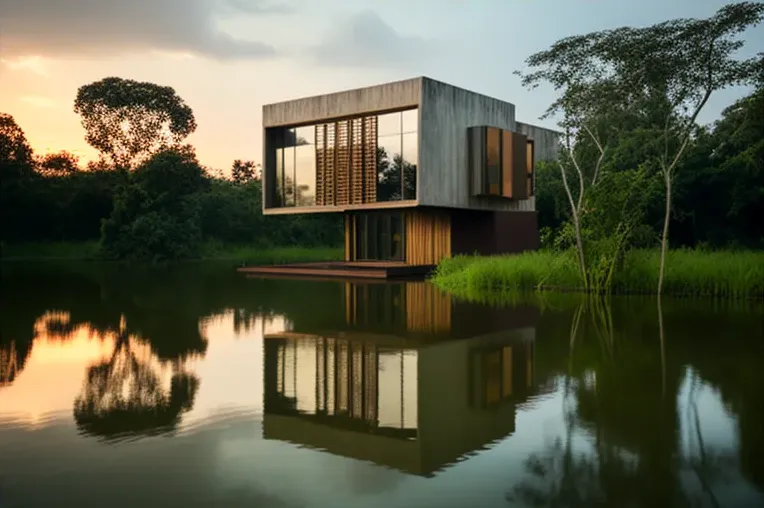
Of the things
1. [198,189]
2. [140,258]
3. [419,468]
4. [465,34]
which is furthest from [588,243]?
[198,189]

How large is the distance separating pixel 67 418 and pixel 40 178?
1891 inches

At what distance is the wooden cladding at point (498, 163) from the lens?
24.4 m

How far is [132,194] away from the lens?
139 feet

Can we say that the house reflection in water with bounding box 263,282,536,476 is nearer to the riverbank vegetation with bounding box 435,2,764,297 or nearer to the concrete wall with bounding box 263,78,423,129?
the riverbank vegetation with bounding box 435,2,764,297

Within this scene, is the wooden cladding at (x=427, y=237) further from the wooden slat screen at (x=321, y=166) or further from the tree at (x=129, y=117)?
the tree at (x=129, y=117)

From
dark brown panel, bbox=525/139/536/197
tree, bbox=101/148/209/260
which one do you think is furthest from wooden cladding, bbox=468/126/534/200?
tree, bbox=101/148/209/260

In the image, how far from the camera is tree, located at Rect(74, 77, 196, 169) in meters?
42.9

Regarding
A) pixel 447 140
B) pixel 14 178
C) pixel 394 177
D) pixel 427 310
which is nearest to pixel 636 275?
→ pixel 427 310

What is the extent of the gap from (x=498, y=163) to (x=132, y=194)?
25.8 meters

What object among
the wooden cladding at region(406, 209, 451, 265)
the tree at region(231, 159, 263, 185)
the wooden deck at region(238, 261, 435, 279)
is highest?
the tree at region(231, 159, 263, 185)

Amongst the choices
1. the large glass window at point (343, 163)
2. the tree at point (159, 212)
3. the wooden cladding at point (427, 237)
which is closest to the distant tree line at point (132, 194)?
the tree at point (159, 212)

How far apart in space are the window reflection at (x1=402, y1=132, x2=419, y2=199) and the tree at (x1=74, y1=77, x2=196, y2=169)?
26065 millimetres

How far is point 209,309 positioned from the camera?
13.4 meters

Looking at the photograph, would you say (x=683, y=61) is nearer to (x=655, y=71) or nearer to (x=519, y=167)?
(x=655, y=71)
